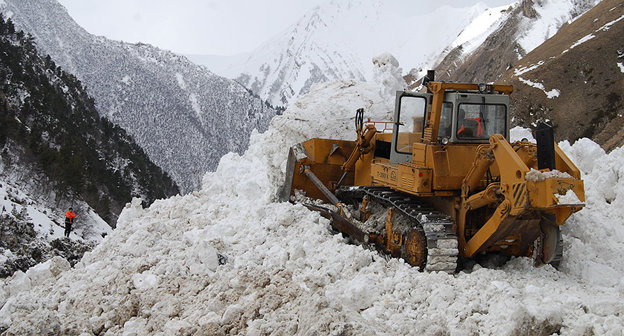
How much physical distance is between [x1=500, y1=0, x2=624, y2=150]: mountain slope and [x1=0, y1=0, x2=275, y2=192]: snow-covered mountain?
A: 87157 mm

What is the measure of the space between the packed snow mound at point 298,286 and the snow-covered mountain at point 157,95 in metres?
110

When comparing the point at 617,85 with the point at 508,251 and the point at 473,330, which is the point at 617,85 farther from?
the point at 473,330

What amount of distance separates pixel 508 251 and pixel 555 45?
146 ft

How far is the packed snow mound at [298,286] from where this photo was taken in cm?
495

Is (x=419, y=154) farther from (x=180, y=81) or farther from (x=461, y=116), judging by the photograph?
(x=180, y=81)

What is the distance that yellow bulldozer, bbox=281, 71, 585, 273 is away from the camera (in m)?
5.88

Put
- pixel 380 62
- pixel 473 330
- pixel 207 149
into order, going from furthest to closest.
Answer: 1. pixel 207 149
2. pixel 380 62
3. pixel 473 330

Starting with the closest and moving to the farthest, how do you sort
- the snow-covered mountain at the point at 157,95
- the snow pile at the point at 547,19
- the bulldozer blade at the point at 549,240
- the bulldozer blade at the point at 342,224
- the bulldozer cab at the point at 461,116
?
the bulldozer blade at the point at 549,240 → the bulldozer cab at the point at 461,116 → the bulldozer blade at the point at 342,224 → the snow pile at the point at 547,19 → the snow-covered mountain at the point at 157,95

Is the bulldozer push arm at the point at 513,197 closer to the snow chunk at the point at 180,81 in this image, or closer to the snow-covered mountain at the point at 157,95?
the snow-covered mountain at the point at 157,95

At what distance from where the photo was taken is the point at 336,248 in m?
7.17

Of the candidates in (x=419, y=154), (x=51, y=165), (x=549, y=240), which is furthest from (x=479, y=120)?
(x=51, y=165)

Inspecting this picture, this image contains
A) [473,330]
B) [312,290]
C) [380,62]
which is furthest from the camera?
[380,62]

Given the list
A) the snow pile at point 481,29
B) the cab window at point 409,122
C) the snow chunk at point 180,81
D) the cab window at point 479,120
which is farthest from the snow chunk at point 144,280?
the snow chunk at point 180,81

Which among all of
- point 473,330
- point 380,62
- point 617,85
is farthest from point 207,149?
point 473,330
